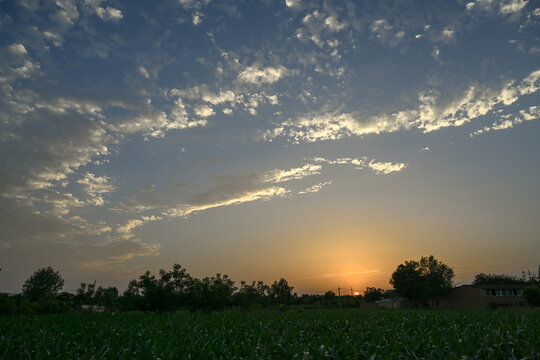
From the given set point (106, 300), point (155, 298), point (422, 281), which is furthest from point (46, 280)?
point (422, 281)

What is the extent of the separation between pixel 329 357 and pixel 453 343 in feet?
10.4

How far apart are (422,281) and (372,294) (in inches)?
1847

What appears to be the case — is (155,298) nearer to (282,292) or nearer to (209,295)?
(209,295)

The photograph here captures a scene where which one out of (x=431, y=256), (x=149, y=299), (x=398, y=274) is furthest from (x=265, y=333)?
(x=431, y=256)

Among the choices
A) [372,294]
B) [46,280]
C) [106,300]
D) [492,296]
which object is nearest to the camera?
[106,300]

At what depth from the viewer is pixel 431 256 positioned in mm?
82562

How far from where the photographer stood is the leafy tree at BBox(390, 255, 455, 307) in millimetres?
72938

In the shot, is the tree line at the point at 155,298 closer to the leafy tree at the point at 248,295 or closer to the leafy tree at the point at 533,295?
the leafy tree at the point at 248,295

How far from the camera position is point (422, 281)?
75.0 meters

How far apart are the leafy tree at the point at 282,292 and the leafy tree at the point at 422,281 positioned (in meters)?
28.7

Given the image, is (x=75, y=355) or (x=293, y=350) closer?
(x=75, y=355)

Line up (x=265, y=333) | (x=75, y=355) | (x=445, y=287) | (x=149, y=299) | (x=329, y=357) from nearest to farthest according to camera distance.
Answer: (x=75, y=355) < (x=329, y=357) < (x=265, y=333) < (x=149, y=299) < (x=445, y=287)

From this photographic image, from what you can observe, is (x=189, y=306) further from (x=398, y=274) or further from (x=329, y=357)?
(x=398, y=274)

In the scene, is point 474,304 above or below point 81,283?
below
